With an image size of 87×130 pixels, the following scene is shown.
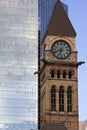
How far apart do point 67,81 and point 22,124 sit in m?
75.4

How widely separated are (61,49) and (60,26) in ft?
16.1

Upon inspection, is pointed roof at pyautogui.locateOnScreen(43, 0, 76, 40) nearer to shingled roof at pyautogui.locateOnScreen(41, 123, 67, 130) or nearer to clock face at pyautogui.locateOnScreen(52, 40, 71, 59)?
clock face at pyautogui.locateOnScreen(52, 40, 71, 59)

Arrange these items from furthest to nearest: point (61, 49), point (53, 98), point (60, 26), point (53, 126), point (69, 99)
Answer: point (60, 26) → point (61, 49) → point (69, 99) → point (53, 98) → point (53, 126)

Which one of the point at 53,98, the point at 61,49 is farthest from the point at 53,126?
the point at 61,49

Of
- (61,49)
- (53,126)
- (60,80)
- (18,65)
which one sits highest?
(18,65)

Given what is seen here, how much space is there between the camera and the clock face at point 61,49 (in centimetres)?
11612

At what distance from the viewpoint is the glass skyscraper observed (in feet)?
621

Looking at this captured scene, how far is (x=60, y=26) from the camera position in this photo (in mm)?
118812

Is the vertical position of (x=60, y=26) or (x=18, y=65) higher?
(x=60, y=26)

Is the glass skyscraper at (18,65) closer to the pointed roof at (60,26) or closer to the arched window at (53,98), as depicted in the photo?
the pointed roof at (60,26)

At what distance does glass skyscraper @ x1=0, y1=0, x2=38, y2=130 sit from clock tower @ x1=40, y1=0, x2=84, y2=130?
71.3 metres

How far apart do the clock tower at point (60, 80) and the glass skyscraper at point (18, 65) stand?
234 feet

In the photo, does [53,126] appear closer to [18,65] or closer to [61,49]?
[61,49]

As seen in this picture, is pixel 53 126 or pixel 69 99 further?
pixel 69 99
